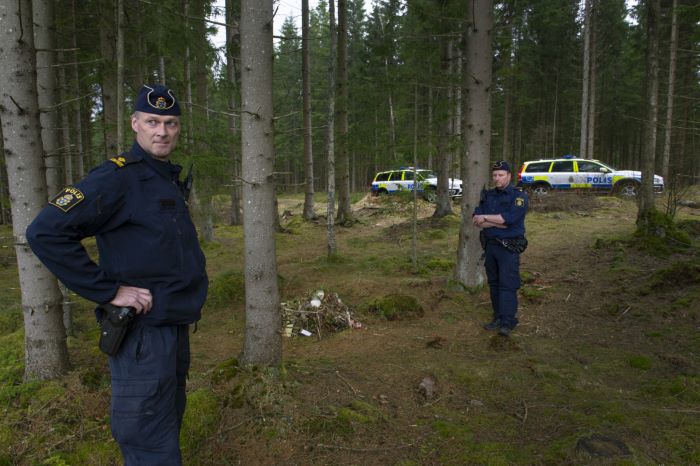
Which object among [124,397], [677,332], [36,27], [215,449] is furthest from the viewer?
[677,332]

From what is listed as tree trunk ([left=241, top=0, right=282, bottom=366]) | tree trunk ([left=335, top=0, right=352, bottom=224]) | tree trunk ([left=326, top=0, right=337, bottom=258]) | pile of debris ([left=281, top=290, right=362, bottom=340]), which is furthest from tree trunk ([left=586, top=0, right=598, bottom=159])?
tree trunk ([left=241, top=0, right=282, bottom=366])

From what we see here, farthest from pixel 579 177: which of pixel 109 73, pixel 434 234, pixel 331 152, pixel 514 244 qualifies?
pixel 109 73

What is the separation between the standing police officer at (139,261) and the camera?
6.57 ft

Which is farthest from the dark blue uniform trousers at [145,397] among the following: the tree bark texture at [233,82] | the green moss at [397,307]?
the green moss at [397,307]

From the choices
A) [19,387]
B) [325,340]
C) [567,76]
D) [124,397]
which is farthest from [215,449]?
[567,76]

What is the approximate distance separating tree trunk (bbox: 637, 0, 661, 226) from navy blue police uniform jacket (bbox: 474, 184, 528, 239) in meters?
6.40

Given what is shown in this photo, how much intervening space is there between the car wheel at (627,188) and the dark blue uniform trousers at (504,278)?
15.8 metres

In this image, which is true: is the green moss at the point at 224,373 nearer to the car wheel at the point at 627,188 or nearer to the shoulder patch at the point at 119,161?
the shoulder patch at the point at 119,161

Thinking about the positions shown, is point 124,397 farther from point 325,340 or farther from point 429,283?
point 429,283

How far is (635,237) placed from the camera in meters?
9.88

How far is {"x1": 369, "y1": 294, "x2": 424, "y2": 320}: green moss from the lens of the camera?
6.39m

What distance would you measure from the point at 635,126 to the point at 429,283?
103 feet

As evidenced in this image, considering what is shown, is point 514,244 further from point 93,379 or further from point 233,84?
point 233,84

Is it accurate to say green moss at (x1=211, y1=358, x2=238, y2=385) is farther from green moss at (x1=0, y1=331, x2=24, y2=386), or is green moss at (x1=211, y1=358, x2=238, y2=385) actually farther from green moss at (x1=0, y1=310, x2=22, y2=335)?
green moss at (x1=0, y1=310, x2=22, y2=335)
